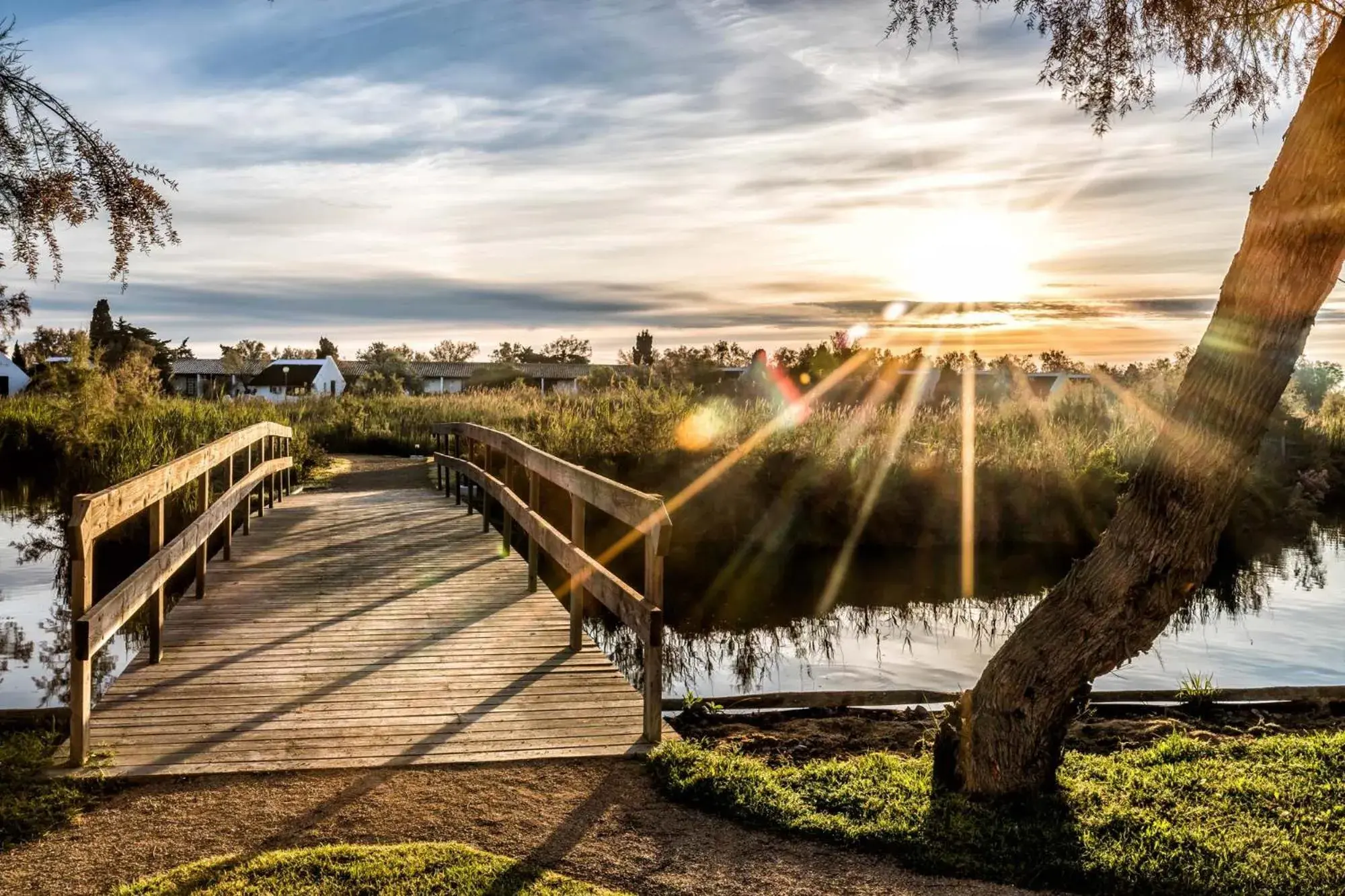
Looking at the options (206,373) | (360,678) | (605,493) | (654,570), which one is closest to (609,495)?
(605,493)

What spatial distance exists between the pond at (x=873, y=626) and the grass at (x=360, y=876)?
4.55 meters

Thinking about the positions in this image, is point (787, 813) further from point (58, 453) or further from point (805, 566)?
point (58, 453)

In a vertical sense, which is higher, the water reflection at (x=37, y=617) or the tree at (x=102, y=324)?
the tree at (x=102, y=324)

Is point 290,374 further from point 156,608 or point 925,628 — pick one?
point 156,608

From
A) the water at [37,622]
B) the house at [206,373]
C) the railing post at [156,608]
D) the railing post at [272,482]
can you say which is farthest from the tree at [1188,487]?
the house at [206,373]

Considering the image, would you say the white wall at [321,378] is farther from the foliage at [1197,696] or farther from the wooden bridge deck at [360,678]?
the foliage at [1197,696]

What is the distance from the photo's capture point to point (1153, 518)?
4.35 metres

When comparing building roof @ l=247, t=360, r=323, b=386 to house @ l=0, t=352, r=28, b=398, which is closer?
house @ l=0, t=352, r=28, b=398

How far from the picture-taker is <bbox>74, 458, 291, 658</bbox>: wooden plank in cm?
455

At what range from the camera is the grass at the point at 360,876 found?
11.4ft

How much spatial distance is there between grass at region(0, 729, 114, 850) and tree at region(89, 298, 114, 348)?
56.8m

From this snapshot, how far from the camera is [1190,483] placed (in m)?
4.29

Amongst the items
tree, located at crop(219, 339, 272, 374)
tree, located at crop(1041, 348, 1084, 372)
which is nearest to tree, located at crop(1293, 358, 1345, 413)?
tree, located at crop(1041, 348, 1084, 372)

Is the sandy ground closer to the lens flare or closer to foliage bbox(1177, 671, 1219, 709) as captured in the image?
foliage bbox(1177, 671, 1219, 709)
